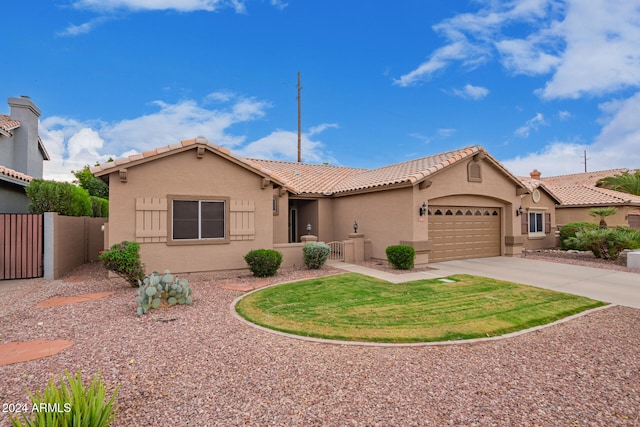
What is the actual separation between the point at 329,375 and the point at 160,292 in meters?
4.68

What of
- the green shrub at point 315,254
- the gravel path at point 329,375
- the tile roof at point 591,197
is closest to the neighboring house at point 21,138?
the green shrub at point 315,254

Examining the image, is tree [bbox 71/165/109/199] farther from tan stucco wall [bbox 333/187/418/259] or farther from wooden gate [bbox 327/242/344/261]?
wooden gate [bbox 327/242/344/261]

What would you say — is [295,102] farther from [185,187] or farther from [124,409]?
[124,409]

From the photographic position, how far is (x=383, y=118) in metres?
25.7

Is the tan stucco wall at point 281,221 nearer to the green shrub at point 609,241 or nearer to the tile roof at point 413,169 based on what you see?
the tile roof at point 413,169

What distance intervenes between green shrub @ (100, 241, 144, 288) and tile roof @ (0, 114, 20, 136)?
15.3 meters

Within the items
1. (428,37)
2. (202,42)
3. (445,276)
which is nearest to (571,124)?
(428,37)

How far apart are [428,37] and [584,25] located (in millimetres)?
6881

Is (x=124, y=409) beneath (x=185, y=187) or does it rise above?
beneath

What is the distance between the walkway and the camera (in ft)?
30.0

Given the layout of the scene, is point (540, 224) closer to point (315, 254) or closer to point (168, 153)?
point (315, 254)

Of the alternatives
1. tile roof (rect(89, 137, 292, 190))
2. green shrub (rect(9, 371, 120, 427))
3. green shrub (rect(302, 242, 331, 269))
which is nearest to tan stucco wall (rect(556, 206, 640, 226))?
green shrub (rect(302, 242, 331, 269))

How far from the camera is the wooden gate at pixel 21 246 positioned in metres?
10.4

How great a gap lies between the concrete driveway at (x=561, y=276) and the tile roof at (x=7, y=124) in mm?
23430
